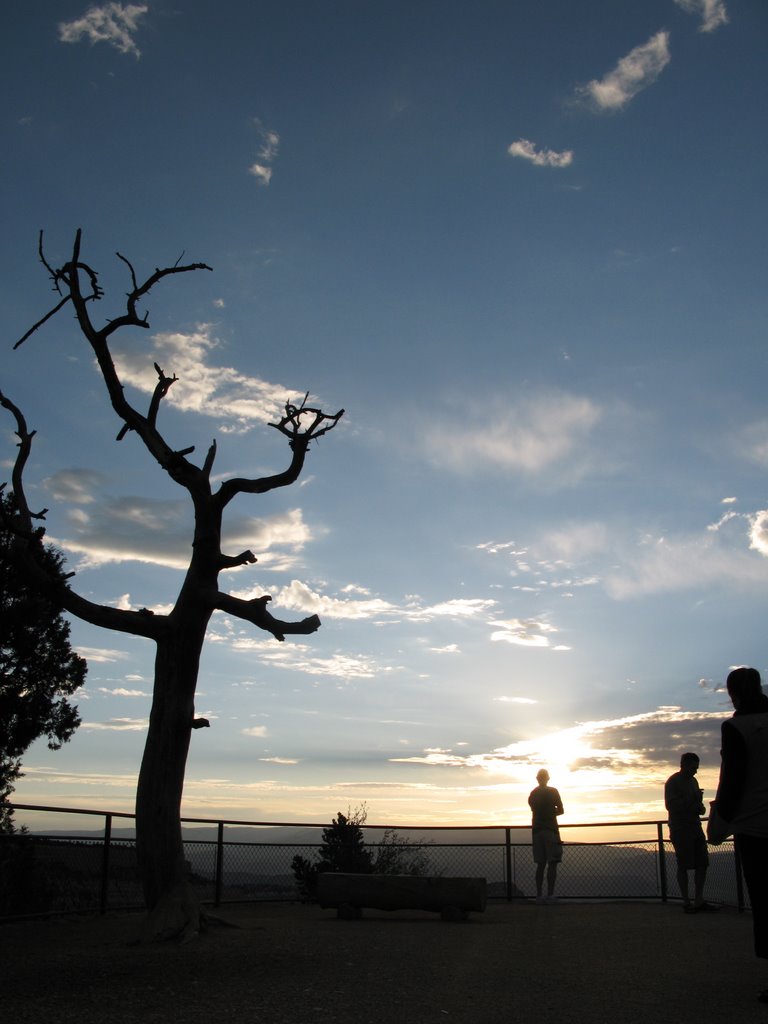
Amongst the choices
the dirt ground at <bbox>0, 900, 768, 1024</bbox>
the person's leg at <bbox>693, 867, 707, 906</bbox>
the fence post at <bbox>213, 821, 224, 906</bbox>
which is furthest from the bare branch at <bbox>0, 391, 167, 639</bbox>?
the person's leg at <bbox>693, 867, 707, 906</bbox>

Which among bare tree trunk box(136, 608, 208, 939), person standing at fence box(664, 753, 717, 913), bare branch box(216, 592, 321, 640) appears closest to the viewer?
bare tree trunk box(136, 608, 208, 939)

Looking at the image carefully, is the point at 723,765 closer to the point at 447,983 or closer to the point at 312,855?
the point at 447,983

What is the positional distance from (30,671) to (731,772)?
57.2ft

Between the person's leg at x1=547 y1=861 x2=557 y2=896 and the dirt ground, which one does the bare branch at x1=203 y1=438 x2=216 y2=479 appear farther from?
the person's leg at x1=547 y1=861 x2=557 y2=896

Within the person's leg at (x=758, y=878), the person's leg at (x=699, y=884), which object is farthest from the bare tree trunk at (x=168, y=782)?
the person's leg at (x=699, y=884)

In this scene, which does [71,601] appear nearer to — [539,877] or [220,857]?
[220,857]

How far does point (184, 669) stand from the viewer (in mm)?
10453

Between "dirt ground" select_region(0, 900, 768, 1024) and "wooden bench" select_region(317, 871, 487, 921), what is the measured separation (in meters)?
0.49

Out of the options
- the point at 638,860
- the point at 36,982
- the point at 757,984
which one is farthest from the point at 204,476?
the point at 638,860

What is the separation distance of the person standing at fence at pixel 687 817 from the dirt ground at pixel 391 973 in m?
0.74

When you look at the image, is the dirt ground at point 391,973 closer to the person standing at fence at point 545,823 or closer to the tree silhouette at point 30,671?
the person standing at fence at point 545,823

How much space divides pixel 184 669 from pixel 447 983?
15.7ft

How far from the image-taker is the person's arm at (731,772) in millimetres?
5980

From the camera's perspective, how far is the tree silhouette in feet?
63.8
